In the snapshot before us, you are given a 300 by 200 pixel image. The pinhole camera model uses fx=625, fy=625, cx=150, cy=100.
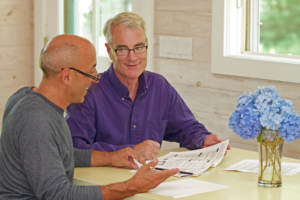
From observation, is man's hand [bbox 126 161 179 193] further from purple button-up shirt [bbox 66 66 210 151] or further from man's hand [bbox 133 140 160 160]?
purple button-up shirt [bbox 66 66 210 151]

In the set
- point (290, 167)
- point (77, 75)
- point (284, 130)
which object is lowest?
point (290, 167)

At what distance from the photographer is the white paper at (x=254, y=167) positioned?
231cm

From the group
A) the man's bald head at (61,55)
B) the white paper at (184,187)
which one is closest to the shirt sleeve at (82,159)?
the white paper at (184,187)

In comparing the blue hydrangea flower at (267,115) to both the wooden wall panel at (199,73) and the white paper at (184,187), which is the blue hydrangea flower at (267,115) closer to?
the white paper at (184,187)

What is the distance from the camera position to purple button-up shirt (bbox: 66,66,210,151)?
2584mm

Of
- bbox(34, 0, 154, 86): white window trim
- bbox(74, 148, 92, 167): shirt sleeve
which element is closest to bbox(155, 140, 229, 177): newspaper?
bbox(74, 148, 92, 167): shirt sleeve

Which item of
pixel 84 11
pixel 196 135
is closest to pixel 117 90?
pixel 196 135

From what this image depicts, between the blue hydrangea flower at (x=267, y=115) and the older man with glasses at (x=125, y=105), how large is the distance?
0.55 m

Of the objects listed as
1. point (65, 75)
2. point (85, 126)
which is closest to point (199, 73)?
point (85, 126)

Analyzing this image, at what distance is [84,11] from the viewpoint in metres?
3.93

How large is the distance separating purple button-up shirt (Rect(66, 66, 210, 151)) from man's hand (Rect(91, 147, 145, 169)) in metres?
0.11

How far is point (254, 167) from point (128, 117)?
62cm

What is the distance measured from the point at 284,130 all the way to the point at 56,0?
2.31 metres

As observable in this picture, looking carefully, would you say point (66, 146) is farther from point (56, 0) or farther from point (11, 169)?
point (56, 0)
